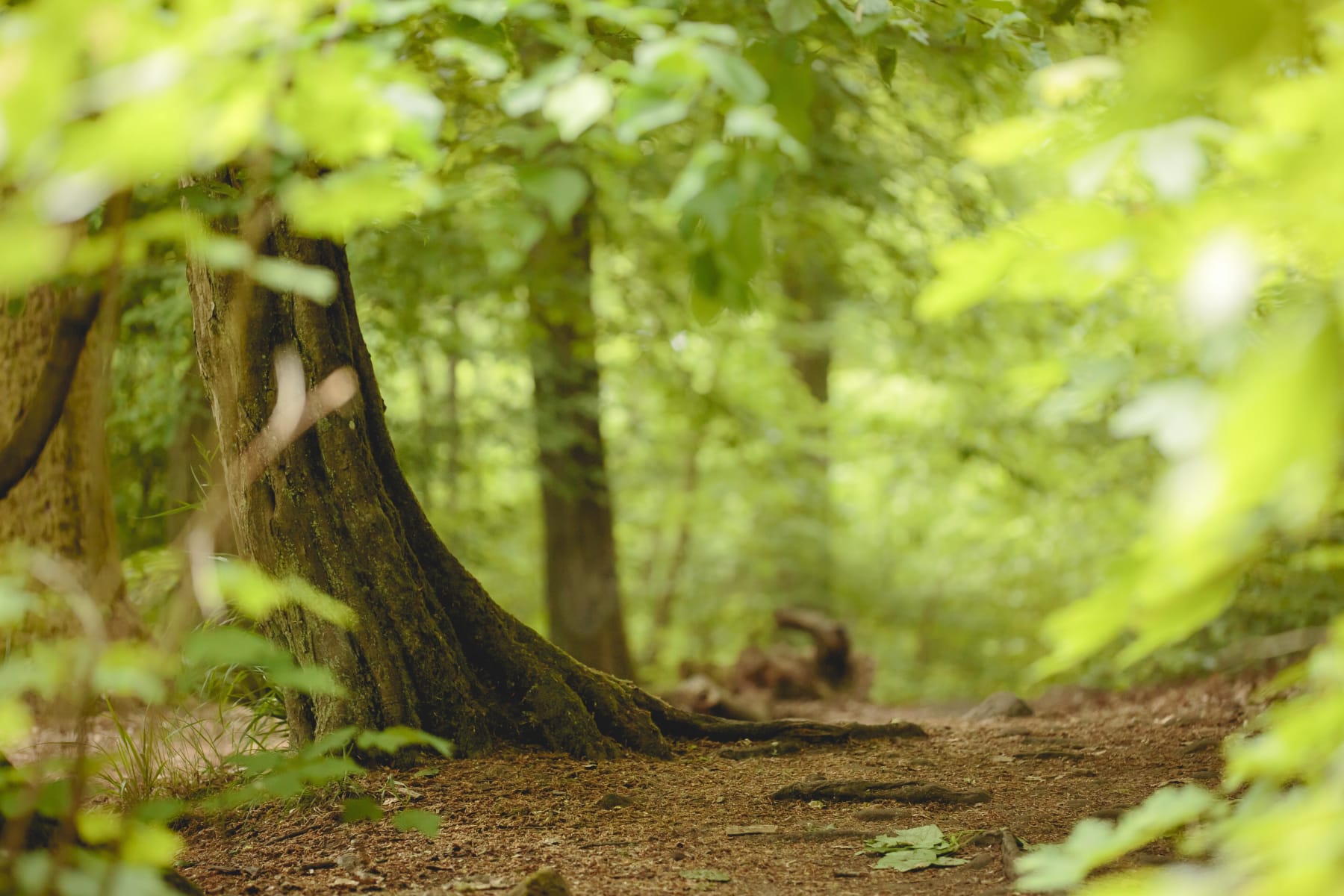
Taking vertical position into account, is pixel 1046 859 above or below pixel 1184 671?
below

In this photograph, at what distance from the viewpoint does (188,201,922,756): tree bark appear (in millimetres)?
3271

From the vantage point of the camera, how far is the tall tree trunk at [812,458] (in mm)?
9109

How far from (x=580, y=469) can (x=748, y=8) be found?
13.3 ft

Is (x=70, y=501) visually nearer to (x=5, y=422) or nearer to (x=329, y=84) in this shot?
(x=5, y=422)

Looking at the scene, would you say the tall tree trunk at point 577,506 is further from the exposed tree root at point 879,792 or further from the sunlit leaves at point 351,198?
the sunlit leaves at point 351,198

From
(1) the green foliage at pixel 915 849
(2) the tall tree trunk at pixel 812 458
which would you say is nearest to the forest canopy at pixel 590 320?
(2) the tall tree trunk at pixel 812 458

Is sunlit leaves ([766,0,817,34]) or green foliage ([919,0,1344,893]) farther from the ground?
sunlit leaves ([766,0,817,34])

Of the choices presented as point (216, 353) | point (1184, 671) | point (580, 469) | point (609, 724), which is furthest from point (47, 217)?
point (1184, 671)

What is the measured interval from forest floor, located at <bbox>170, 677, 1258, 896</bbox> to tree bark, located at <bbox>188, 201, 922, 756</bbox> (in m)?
0.21

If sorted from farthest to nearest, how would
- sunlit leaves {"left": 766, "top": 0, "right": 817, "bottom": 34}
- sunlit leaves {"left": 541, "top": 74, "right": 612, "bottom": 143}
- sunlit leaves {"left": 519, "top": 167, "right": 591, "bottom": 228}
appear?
1. sunlit leaves {"left": 766, "top": 0, "right": 817, "bottom": 34}
2. sunlit leaves {"left": 519, "top": 167, "right": 591, "bottom": 228}
3. sunlit leaves {"left": 541, "top": 74, "right": 612, "bottom": 143}

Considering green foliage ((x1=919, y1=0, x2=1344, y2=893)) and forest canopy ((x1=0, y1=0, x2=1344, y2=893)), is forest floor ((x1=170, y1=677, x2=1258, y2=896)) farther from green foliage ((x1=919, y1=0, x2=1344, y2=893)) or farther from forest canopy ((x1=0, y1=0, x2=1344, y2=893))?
green foliage ((x1=919, y1=0, x2=1344, y2=893))

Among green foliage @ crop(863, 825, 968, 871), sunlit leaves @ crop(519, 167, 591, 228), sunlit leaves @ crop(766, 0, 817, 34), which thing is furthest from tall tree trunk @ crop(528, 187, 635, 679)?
sunlit leaves @ crop(519, 167, 591, 228)

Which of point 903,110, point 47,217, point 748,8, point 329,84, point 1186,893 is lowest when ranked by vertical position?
point 1186,893

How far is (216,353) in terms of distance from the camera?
3.29 m
